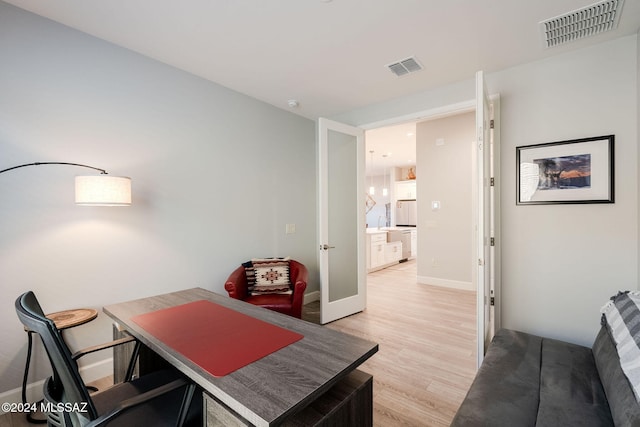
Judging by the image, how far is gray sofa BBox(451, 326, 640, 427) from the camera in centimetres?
121

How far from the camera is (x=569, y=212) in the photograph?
2451mm

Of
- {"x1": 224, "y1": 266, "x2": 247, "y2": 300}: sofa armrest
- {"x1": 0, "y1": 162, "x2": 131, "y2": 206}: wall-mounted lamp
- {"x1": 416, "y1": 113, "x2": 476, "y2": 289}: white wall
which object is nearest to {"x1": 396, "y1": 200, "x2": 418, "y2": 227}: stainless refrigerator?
{"x1": 416, "y1": 113, "x2": 476, "y2": 289}: white wall

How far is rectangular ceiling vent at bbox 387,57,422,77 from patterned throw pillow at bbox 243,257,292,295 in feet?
7.88

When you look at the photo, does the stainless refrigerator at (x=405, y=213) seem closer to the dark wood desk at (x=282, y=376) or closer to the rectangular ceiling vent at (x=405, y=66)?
the rectangular ceiling vent at (x=405, y=66)

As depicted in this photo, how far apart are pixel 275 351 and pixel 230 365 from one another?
0.20 metres

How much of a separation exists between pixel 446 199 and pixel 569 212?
256 cm

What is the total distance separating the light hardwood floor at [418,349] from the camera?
1.94 metres

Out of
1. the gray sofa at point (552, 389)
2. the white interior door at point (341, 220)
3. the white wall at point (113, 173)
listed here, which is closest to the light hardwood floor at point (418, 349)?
the white interior door at point (341, 220)

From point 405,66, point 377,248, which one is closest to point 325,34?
point 405,66

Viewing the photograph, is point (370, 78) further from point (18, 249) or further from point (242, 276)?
point (18, 249)

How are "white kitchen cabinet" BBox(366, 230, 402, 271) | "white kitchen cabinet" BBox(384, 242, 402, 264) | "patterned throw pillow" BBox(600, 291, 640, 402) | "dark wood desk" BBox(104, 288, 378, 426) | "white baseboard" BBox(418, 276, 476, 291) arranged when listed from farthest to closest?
"white kitchen cabinet" BBox(384, 242, 402, 264)
"white kitchen cabinet" BBox(366, 230, 402, 271)
"white baseboard" BBox(418, 276, 476, 291)
"patterned throw pillow" BBox(600, 291, 640, 402)
"dark wood desk" BBox(104, 288, 378, 426)

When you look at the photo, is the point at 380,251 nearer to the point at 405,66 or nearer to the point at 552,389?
the point at 405,66

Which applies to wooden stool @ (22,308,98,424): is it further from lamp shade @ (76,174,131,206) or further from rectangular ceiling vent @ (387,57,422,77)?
rectangular ceiling vent @ (387,57,422,77)

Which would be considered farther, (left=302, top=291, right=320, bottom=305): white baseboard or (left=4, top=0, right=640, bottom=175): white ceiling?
(left=302, top=291, right=320, bottom=305): white baseboard
